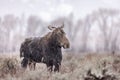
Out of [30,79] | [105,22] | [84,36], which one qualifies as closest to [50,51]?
[30,79]

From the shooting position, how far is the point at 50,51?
12266mm

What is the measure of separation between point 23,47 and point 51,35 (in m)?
1.74

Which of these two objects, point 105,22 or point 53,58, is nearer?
point 53,58

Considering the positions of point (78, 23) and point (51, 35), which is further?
point (78, 23)

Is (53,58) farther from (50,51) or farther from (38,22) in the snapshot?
(38,22)

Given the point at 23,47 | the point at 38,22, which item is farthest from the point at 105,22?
the point at 23,47

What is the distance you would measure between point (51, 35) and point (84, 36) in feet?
125

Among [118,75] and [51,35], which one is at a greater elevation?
[51,35]

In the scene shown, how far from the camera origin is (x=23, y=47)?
13719mm

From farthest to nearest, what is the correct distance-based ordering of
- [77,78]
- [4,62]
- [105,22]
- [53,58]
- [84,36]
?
1. [105,22]
2. [84,36]
3. [4,62]
4. [53,58]
5. [77,78]

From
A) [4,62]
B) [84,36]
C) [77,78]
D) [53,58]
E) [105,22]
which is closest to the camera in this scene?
[77,78]

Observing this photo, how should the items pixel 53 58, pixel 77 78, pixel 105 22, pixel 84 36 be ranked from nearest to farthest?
1. pixel 77 78
2. pixel 53 58
3. pixel 84 36
4. pixel 105 22

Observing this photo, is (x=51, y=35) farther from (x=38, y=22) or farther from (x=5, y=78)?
(x=38, y=22)

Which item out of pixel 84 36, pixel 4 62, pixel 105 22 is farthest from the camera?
pixel 105 22
